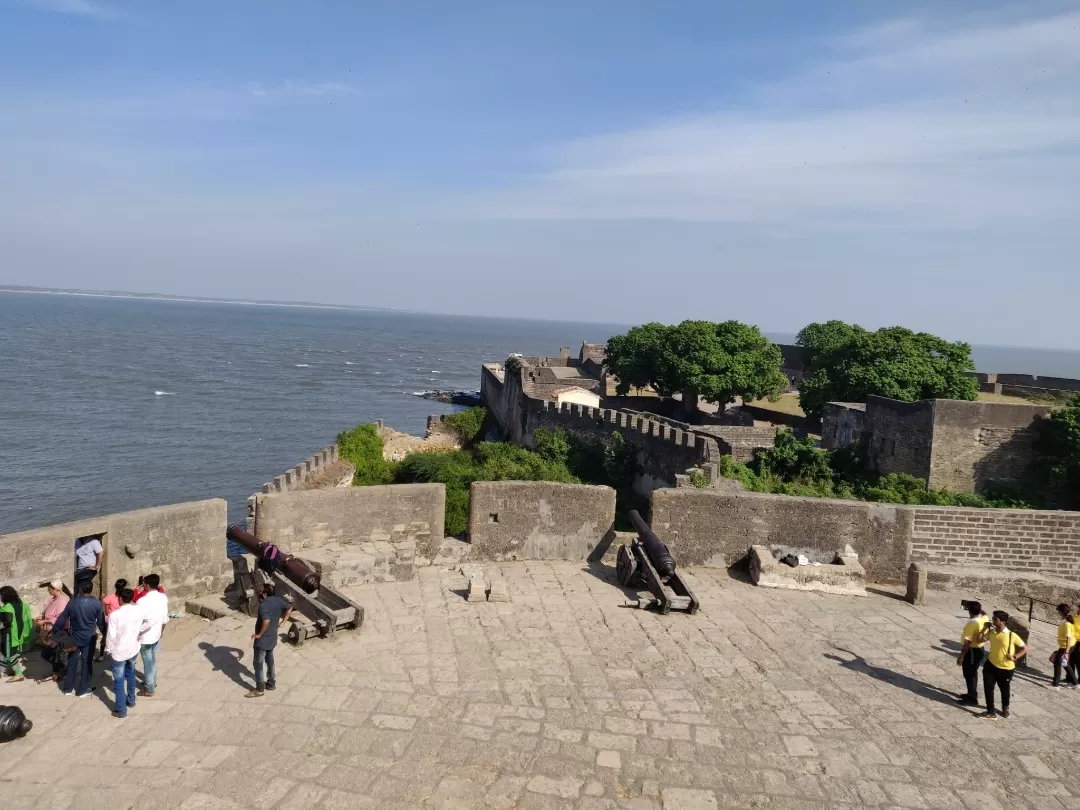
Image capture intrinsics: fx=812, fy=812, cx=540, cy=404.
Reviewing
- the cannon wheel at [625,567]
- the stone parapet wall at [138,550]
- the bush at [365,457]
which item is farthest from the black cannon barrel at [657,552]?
the bush at [365,457]

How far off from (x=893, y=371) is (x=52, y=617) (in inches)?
1075

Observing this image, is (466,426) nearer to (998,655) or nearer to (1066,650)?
(1066,650)

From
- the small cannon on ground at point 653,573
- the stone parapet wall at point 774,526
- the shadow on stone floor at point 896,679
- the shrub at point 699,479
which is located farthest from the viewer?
the shrub at point 699,479

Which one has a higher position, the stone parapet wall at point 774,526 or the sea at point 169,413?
the stone parapet wall at point 774,526

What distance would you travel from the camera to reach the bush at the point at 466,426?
4231cm

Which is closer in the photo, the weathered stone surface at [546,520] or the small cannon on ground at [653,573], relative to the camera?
the small cannon on ground at [653,573]

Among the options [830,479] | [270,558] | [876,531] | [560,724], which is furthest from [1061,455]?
[270,558]

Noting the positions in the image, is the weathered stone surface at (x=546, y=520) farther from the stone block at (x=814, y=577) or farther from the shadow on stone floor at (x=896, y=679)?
the shadow on stone floor at (x=896, y=679)

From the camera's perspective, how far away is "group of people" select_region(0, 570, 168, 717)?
19.7 feet

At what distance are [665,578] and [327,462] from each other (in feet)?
63.5

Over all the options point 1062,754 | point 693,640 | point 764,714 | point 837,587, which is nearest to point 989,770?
point 1062,754

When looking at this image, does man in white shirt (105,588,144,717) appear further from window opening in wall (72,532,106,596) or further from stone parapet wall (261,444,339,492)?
stone parapet wall (261,444,339,492)

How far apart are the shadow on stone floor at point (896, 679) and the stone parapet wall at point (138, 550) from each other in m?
6.22

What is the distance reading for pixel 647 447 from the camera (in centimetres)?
2739
